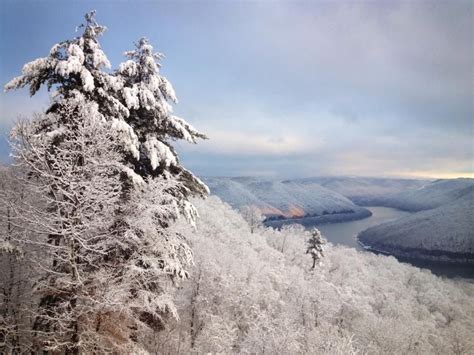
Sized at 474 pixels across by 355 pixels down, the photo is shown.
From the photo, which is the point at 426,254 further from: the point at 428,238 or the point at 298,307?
the point at 298,307

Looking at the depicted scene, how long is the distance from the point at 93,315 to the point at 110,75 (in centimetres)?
657

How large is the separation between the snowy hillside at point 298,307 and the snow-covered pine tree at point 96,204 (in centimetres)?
225

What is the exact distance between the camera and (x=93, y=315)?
8.05 metres

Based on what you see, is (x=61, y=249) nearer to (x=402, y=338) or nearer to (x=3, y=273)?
(x=3, y=273)

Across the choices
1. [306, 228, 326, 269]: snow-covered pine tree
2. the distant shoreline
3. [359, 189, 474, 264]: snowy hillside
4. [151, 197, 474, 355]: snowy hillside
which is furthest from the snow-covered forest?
[359, 189, 474, 264]: snowy hillside

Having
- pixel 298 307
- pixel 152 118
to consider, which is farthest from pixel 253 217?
pixel 152 118

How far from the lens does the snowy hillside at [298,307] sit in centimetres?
2173

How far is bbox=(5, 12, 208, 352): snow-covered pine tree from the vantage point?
7.90m

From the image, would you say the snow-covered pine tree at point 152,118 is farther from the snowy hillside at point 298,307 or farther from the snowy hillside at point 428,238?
the snowy hillside at point 428,238

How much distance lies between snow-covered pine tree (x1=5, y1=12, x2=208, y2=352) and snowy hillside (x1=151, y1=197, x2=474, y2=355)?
2.25 metres

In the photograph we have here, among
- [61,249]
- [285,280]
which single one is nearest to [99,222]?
[61,249]

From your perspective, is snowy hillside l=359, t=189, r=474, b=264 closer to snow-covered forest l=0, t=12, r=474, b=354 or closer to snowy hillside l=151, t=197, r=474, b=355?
snowy hillside l=151, t=197, r=474, b=355

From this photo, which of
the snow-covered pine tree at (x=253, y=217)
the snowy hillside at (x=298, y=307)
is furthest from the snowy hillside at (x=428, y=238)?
the snow-covered pine tree at (x=253, y=217)

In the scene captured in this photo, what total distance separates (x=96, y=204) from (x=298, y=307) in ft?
117
